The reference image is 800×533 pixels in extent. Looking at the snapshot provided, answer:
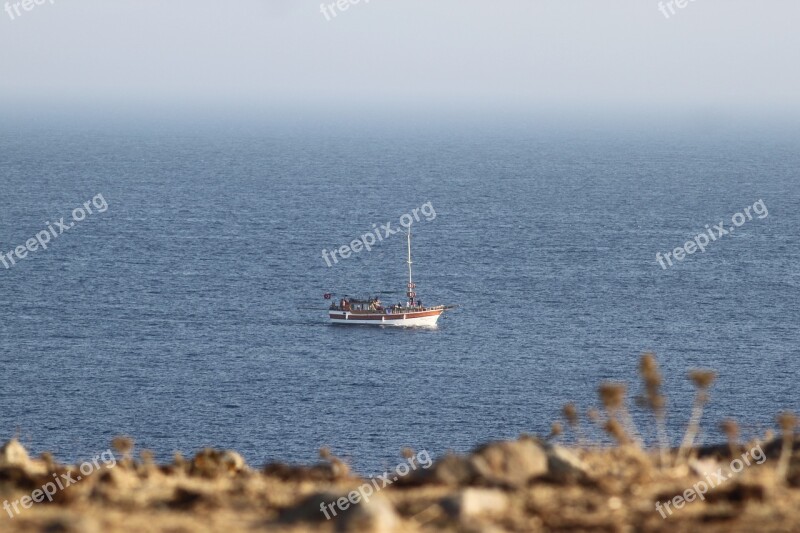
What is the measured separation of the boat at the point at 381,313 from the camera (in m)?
129

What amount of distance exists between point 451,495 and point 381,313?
11742cm

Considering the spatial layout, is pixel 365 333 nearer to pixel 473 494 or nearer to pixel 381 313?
pixel 381 313

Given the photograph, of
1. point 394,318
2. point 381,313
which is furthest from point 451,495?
point 381,313

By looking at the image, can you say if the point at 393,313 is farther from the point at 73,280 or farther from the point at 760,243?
the point at 760,243

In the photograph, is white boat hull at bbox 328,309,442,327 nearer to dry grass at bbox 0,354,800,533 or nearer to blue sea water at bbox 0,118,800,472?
blue sea water at bbox 0,118,800,472

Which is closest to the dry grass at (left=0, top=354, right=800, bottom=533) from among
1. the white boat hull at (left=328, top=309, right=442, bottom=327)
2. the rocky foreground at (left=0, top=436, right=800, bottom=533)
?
the rocky foreground at (left=0, top=436, right=800, bottom=533)

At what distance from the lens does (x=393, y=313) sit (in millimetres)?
132000

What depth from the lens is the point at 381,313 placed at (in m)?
133

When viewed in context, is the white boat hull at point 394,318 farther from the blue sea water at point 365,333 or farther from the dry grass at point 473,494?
the dry grass at point 473,494

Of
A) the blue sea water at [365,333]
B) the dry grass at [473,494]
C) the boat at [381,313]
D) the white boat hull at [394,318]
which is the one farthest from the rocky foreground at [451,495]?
the white boat hull at [394,318]

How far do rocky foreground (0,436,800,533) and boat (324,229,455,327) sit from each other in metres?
108

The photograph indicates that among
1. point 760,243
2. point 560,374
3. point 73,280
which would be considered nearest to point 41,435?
point 560,374

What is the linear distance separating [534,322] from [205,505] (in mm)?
109555

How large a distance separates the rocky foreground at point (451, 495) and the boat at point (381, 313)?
355 ft
